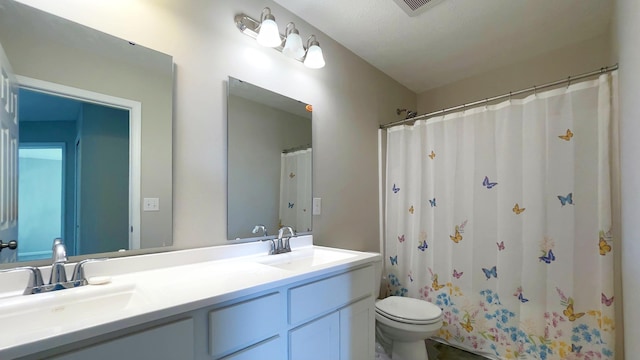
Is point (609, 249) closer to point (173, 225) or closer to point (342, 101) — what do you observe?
point (342, 101)

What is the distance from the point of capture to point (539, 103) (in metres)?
1.77

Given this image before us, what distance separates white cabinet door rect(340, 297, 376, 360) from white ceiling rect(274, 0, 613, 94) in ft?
5.74

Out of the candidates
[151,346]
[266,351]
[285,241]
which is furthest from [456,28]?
[151,346]

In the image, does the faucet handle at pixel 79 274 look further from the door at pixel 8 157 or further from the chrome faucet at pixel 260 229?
the chrome faucet at pixel 260 229

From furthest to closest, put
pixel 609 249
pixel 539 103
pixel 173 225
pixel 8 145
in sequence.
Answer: pixel 539 103
pixel 609 249
pixel 173 225
pixel 8 145

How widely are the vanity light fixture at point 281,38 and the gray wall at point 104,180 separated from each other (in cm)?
81

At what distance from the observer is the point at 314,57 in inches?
70.1

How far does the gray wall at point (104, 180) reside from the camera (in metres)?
1.09

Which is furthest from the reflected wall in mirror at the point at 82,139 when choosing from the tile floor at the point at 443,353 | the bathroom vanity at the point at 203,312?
the tile floor at the point at 443,353

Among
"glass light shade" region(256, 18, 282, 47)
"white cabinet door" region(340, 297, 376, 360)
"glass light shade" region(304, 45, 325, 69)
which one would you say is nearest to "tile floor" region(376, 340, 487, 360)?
"white cabinet door" region(340, 297, 376, 360)

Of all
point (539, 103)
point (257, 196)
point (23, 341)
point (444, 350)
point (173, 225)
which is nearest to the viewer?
point (23, 341)

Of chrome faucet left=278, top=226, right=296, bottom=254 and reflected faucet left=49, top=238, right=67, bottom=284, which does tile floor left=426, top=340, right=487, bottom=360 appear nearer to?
chrome faucet left=278, top=226, right=296, bottom=254

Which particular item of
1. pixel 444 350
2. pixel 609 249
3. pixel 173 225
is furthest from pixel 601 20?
pixel 173 225

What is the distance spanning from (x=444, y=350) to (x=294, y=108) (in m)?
2.09
